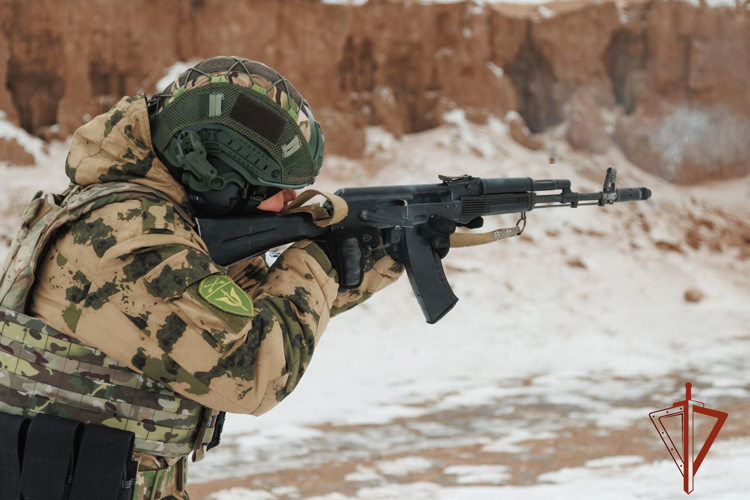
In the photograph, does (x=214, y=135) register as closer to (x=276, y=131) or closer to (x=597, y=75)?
(x=276, y=131)

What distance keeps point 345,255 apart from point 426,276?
72 cm

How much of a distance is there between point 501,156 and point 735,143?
4890mm

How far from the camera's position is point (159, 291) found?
150 cm

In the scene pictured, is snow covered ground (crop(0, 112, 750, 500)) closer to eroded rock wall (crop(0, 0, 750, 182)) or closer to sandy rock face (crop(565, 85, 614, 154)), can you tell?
sandy rock face (crop(565, 85, 614, 154))

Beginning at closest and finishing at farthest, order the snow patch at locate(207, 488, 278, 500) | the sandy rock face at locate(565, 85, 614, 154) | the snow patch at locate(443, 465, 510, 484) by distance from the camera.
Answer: the snow patch at locate(207, 488, 278, 500) → the snow patch at locate(443, 465, 510, 484) → the sandy rock face at locate(565, 85, 614, 154)

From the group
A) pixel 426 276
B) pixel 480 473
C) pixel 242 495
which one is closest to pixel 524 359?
pixel 480 473

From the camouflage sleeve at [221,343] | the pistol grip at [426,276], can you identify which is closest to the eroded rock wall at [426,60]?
the pistol grip at [426,276]

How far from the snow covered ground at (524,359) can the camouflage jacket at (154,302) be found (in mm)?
2934

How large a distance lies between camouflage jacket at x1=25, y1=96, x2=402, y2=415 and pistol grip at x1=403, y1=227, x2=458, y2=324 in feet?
3.28

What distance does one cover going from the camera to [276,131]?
179cm

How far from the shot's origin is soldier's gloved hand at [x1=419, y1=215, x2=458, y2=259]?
8.86ft

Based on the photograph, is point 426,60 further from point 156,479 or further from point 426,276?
point 156,479

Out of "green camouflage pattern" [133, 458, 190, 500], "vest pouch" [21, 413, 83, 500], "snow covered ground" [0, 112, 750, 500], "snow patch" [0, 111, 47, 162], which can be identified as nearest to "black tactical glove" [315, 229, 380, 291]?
"green camouflage pattern" [133, 458, 190, 500]

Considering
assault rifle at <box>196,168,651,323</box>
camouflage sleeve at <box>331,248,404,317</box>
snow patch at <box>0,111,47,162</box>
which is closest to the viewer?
assault rifle at <box>196,168,651,323</box>
